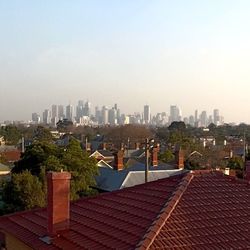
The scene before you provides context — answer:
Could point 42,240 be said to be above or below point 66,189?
below

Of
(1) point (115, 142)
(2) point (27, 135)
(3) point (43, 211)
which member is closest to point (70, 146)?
(3) point (43, 211)

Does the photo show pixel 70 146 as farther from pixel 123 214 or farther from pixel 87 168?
pixel 123 214

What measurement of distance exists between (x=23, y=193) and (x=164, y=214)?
48.5ft

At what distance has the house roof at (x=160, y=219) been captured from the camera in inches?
349

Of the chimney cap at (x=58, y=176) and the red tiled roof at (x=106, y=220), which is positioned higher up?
the chimney cap at (x=58, y=176)

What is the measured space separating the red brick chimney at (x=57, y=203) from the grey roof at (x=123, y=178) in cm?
1831

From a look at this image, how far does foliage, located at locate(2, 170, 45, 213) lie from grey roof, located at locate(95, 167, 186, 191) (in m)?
6.89

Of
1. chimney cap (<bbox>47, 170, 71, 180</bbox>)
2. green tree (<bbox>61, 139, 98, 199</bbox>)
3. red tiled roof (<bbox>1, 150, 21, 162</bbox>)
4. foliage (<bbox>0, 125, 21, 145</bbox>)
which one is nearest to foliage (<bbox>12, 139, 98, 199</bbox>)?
green tree (<bbox>61, 139, 98, 199</bbox>)

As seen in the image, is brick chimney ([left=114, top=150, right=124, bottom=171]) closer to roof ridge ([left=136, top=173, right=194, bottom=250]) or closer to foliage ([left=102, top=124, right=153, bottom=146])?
roof ridge ([left=136, top=173, right=194, bottom=250])

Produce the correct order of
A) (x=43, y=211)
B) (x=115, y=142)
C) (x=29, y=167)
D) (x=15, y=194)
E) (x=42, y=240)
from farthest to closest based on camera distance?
(x=115, y=142), (x=29, y=167), (x=15, y=194), (x=43, y=211), (x=42, y=240)

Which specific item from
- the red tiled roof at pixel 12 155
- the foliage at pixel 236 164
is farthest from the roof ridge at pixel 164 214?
the red tiled roof at pixel 12 155

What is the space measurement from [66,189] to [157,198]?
2.04 m

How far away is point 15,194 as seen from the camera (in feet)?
76.3

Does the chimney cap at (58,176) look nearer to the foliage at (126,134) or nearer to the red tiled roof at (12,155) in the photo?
the red tiled roof at (12,155)
